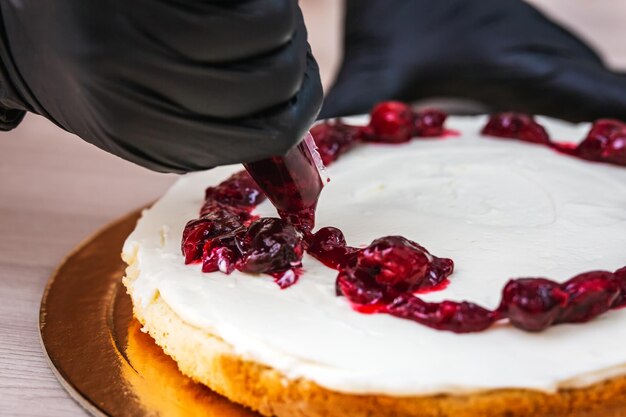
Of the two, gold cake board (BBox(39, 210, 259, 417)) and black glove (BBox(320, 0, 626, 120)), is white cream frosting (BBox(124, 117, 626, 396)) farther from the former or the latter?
black glove (BBox(320, 0, 626, 120))

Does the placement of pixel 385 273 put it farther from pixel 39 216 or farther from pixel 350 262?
pixel 39 216

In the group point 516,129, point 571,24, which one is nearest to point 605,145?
point 516,129

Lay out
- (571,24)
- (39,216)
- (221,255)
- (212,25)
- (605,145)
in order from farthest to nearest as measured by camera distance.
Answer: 1. (571,24)
2. (39,216)
3. (605,145)
4. (221,255)
5. (212,25)

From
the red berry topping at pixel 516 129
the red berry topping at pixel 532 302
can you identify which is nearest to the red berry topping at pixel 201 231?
the red berry topping at pixel 532 302

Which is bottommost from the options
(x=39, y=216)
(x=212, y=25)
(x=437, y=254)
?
(x=39, y=216)

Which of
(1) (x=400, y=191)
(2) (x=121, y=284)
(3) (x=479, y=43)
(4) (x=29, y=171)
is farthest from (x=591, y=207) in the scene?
(4) (x=29, y=171)

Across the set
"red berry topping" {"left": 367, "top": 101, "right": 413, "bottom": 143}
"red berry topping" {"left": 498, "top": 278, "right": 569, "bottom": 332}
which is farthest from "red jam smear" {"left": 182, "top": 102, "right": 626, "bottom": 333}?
"red berry topping" {"left": 367, "top": 101, "right": 413, "bottom": 143}
